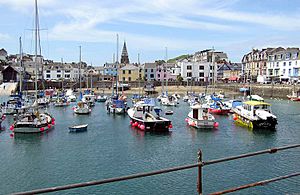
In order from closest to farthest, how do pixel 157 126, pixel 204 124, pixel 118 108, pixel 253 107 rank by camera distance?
pixel 157 126
pixel 204 124
pixel 253 107
pixel 118 108

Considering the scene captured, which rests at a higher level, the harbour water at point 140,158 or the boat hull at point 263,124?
the boat hull at point 263,124

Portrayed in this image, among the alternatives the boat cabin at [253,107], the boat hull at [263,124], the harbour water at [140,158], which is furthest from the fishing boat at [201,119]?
the boat cabin at [253,107]

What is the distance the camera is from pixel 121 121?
147ft

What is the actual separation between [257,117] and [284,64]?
223 feet

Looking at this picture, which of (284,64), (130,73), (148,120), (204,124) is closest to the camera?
(148,120)

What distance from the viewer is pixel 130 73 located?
121 m

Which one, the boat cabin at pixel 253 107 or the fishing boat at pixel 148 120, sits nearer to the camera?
the fishing boat at pixel 148 120

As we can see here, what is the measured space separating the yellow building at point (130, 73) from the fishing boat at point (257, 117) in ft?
260

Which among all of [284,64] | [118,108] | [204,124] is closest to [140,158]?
[204,124]

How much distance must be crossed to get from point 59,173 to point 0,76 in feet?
327

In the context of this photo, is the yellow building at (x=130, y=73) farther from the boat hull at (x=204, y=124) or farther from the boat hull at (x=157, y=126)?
the boat hull at (x=157, y=126)

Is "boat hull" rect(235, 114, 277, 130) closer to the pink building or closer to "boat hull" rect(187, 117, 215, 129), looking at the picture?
"boat hull" rect(187, 117, 215, 129)

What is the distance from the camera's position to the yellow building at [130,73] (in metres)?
120

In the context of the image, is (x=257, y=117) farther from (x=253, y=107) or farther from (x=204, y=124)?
(x=204, y=124)
